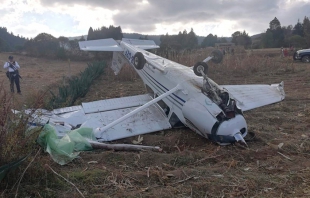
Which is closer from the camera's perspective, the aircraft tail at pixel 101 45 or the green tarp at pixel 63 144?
the green tarp at pixel 63 144

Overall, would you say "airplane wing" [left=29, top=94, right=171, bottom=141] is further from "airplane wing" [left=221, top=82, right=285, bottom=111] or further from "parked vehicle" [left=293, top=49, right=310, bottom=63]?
"parked vehicle" [left=293, top=49, right=310, bottom=63]

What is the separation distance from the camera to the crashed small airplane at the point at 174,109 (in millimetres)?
5320

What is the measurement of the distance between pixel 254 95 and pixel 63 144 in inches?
205

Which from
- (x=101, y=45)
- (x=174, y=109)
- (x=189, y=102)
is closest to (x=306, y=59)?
(x=101, y=45)

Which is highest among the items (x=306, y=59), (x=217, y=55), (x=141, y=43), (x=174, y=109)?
(x=141, y=43)

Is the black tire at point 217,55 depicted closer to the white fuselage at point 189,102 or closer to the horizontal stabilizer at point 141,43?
the white fuselage at point 189,102

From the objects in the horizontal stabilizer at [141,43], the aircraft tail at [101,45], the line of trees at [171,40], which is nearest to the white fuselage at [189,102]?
the aircraft tail at [101,45]

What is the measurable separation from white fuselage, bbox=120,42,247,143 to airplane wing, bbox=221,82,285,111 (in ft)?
4.52

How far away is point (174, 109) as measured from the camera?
21.5ft

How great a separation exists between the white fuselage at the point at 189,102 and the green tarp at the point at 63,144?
204 centimetres

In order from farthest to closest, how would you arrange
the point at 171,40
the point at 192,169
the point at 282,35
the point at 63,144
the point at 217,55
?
the point at 282,35, the point at 171,40, the point at 217,55, the point at 63,144, the point at 192,169

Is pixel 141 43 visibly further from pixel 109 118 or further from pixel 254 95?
pixel 109 118

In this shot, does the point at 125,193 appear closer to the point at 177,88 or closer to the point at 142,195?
the point at 142,195

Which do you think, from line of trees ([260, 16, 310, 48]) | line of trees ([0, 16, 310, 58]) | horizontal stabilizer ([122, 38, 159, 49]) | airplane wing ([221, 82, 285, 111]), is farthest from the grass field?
line of trees ([260, 16, 310, 48])
